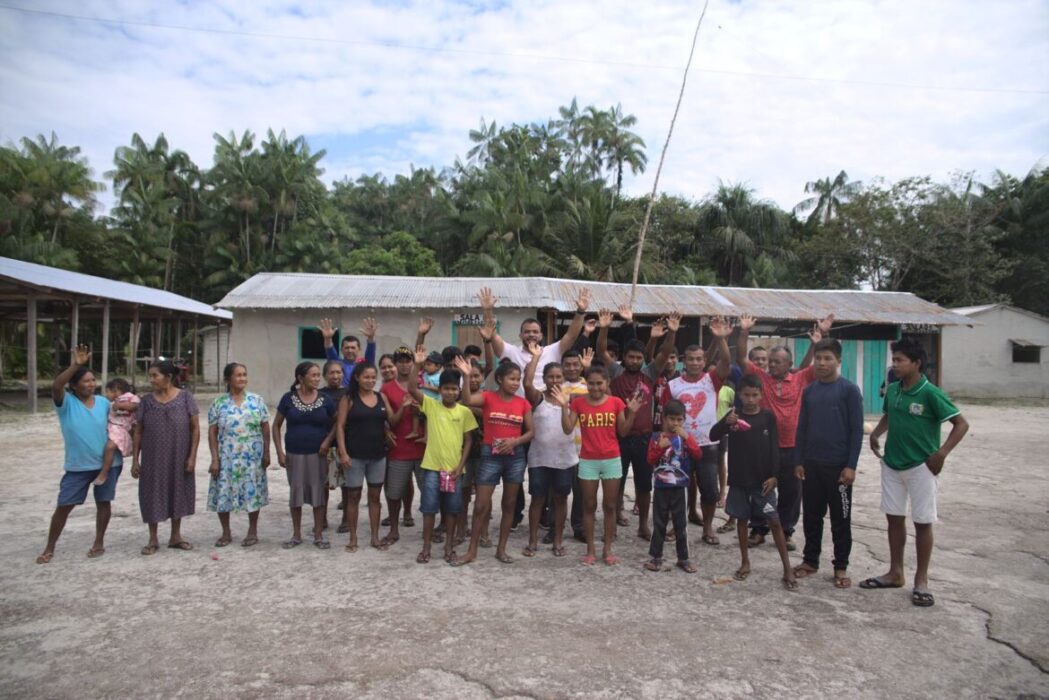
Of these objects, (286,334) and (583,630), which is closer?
(583,630)

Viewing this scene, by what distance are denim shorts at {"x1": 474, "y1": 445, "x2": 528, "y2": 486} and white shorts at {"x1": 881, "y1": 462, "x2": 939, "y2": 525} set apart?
236 centimetres

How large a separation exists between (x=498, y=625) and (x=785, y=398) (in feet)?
9.27

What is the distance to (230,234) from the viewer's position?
103ft

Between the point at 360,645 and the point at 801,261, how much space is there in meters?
27.6

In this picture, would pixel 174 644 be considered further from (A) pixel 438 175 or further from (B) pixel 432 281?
(A) pixel 438 175

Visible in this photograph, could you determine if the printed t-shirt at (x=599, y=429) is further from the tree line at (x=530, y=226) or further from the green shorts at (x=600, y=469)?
the tree line at (x=530, y=226)

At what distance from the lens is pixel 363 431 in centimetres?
498

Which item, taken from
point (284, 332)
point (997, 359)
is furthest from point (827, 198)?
point (284, 332)

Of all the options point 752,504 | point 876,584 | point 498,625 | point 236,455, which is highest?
point 236,455

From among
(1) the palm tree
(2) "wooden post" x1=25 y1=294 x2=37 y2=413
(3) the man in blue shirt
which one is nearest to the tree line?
(1) the palm tree

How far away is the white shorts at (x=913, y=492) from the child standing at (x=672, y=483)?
1.18 m

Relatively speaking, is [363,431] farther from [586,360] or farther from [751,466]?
[751,466]

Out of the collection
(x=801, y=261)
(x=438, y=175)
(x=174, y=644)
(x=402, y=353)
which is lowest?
(x=174, y=644)

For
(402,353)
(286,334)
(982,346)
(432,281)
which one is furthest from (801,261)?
(402,353)
